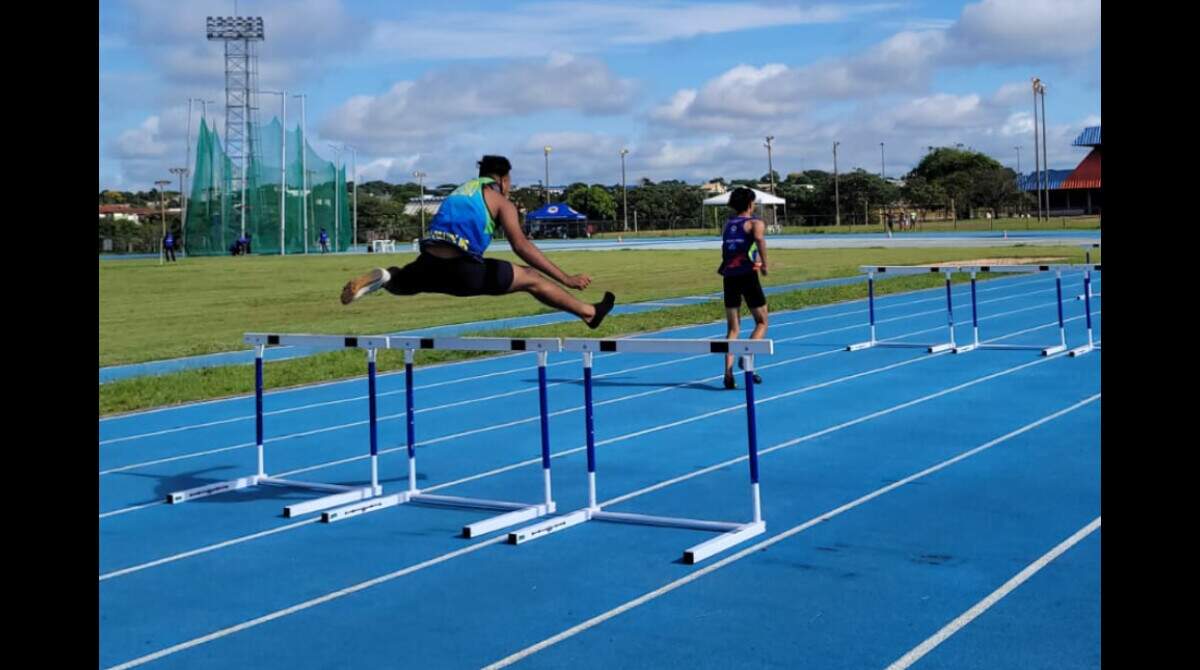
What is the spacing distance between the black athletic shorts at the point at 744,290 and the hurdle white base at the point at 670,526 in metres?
4.79

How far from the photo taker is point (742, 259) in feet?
36.8

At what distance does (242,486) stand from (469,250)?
5265mm

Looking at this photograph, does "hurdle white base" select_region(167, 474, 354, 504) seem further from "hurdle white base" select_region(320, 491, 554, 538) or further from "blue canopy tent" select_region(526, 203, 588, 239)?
"blue canopy tent" select_region(526, 203, 588, 239)

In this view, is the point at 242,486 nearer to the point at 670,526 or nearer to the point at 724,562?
the point at 670,526

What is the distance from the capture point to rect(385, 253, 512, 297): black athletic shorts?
14.3ft

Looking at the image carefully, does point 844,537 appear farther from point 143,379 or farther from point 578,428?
point 143,379

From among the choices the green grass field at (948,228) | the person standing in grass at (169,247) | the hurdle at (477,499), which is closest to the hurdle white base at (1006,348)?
the hurdle at (477,499)

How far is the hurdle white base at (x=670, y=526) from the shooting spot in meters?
6.76

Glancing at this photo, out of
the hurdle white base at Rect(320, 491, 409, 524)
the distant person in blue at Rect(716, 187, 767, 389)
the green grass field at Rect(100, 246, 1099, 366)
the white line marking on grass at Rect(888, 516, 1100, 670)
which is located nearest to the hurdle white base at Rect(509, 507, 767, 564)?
the hurdle white base at Rect(320, 491, 409, 524)

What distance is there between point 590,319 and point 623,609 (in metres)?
1.61

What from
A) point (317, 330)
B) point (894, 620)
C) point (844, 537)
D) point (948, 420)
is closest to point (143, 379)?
point (317, 330)

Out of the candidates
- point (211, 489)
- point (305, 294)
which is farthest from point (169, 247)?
point (211, 489)

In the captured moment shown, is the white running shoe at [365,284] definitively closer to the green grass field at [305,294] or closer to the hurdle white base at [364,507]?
the green grass field at [305,294]

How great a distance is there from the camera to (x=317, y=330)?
68.5 feet
